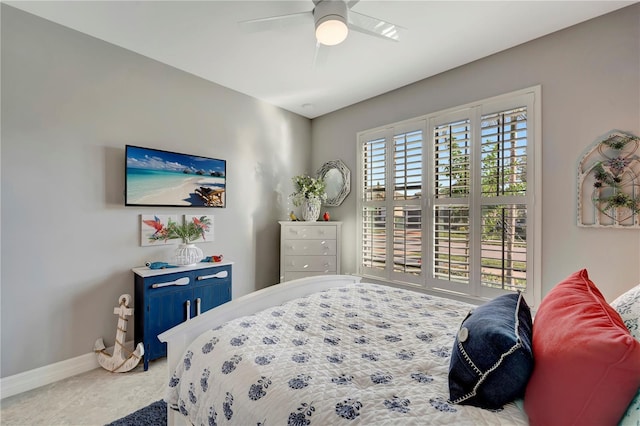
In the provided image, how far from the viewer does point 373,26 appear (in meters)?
1.83

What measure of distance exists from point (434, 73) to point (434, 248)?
178 centimetres

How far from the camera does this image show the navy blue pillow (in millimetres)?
827

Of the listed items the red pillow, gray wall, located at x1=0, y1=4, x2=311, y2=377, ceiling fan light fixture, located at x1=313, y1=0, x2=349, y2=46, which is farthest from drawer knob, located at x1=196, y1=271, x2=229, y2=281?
the red pillow

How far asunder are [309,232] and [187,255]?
140 cm

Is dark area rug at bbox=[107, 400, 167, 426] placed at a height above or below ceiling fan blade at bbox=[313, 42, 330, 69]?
below

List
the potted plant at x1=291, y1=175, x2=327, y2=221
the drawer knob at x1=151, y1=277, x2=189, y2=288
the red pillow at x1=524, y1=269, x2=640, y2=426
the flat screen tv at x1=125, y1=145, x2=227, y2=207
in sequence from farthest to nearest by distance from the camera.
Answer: the potted plant at x1=291, y1=175, x2=327, y2=221, the flat screen tv at x1=125, y1=145, x2=227, y2=207, the drawer knob at x1=151, y1=277, x2=189, y2=288, the red pillow at x1=524, y1=269, x2=640, y2=426

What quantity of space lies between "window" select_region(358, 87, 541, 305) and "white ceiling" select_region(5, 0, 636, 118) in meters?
0.50

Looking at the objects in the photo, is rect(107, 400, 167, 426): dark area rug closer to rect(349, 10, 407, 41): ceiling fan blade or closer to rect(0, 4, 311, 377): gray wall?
rect(0, 4, 311, 377): gray wall

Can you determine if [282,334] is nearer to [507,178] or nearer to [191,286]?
[191,286]

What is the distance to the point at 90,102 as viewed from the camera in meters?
2.30

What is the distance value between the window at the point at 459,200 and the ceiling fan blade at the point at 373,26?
3.99ft

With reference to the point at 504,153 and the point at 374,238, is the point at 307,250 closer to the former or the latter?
the point at 374,238

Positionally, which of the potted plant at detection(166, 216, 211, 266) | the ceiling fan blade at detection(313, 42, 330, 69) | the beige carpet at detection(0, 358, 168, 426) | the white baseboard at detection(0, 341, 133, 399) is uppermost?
the ceiling fan blade at detection(313, 42, 330, 69)

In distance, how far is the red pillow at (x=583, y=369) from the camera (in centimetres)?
64
